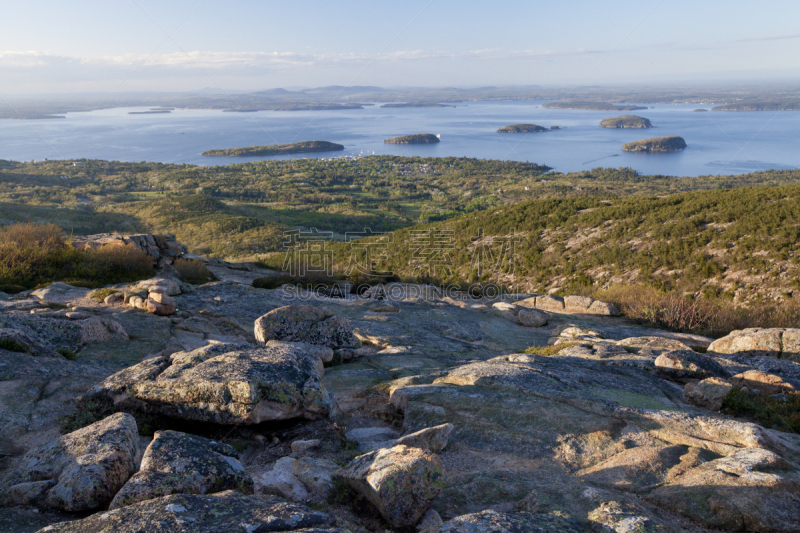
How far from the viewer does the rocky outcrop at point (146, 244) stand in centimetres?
1619

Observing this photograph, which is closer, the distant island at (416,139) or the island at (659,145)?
the island at (659,145)

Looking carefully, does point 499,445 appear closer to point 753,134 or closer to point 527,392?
point 527,392

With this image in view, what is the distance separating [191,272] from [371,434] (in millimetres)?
14610

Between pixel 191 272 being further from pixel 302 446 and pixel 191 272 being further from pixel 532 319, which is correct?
pixel 302 446

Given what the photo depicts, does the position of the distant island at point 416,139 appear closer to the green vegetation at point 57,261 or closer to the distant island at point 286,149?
the distant island at point 286,149

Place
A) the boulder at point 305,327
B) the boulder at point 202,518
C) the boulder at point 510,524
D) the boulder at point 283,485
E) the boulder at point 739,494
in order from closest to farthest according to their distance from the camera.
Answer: the boulder at point 202,518 → the boulder at point 510,524 → the boulder at point 739,494 → the boulder at point 283,485 → the boulder at point 305,327

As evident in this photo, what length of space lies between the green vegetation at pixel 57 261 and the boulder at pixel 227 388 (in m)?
9.86

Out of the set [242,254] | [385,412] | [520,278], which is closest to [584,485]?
[385,412]

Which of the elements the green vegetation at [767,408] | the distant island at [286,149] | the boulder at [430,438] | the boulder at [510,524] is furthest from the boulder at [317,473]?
the distant island at [286,149]

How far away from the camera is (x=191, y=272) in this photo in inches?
664

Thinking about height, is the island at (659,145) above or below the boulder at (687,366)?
above

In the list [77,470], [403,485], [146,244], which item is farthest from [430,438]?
[146,244]

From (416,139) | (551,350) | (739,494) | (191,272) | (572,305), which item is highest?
(416,139)

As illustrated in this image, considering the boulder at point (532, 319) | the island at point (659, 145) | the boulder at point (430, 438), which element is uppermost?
the island at point (659, 145)
